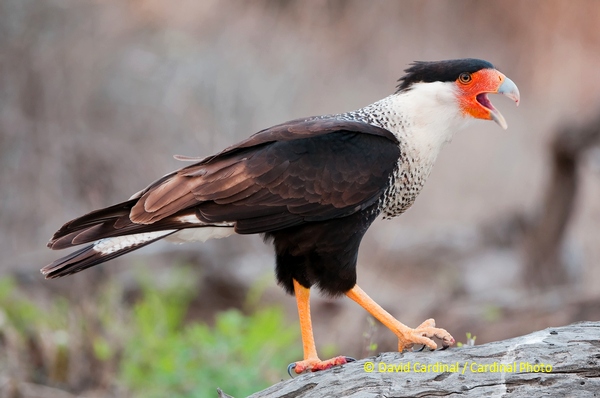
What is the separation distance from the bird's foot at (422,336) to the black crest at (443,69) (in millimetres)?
1302

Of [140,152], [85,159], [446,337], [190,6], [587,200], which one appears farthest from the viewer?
[587,200]

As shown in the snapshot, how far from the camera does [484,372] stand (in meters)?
3.22

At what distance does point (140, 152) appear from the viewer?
9.32 m

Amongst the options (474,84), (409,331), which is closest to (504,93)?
(474,84)

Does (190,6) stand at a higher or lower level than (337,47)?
higher

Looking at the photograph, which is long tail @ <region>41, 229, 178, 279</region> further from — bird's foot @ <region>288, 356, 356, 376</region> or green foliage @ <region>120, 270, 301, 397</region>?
green foliage @ <region>120, 270, 301, 397</region>

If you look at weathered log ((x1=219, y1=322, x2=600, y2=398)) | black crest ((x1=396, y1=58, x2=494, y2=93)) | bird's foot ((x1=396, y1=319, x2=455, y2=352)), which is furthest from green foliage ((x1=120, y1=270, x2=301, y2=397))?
black crest ((x1=396, y1=58, x2=494, y2=93))

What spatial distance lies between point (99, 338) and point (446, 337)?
139 inches

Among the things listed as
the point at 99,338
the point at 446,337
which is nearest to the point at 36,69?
the point at 99,338

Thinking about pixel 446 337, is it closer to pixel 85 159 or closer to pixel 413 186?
pixel 413 186

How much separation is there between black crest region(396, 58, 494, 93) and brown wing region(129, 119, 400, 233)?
0.41m

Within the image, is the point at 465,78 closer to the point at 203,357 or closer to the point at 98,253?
the point at 98,253

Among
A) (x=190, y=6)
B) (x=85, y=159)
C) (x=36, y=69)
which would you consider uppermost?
(x=190, y=6)

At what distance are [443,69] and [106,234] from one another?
1947 millimetres
